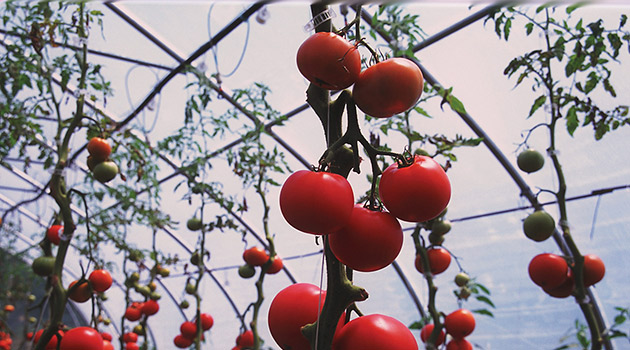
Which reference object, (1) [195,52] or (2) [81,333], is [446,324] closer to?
(2) [81,333]

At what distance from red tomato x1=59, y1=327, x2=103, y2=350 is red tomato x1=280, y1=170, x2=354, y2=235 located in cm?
79

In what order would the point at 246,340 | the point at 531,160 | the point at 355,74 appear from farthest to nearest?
the point at 246,340 < the point at 531,160 < the point at 355,74

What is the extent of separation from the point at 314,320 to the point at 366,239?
Answer: 0.13 meters

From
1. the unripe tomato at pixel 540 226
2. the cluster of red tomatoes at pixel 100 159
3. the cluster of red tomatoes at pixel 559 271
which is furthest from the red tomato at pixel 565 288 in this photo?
the cluster of red tomatoes at pixel 100 159

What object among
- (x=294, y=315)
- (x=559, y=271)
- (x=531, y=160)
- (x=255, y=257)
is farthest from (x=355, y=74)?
(x=255, y=257)

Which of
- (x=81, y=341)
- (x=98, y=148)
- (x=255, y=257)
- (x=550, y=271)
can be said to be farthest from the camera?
(x=255, y=257)

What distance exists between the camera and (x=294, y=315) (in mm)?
554

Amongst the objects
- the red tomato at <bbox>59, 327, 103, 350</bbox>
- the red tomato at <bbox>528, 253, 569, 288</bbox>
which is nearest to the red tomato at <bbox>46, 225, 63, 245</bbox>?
the red tomato at <bbox>59, 327, 103, 350</bbox>

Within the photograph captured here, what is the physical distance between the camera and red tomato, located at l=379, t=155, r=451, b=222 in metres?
0.54

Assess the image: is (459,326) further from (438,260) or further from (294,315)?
(294,315)

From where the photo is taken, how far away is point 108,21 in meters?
3.92

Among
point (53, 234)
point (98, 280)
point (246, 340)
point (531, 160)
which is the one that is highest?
point (531, 160)

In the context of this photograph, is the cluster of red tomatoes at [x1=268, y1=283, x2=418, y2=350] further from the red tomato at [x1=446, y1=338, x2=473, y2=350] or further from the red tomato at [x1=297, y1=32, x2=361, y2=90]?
the red tomato at [x1=446, y1=338, x2=473, y2=350]

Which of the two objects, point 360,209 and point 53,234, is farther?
point 53,234
